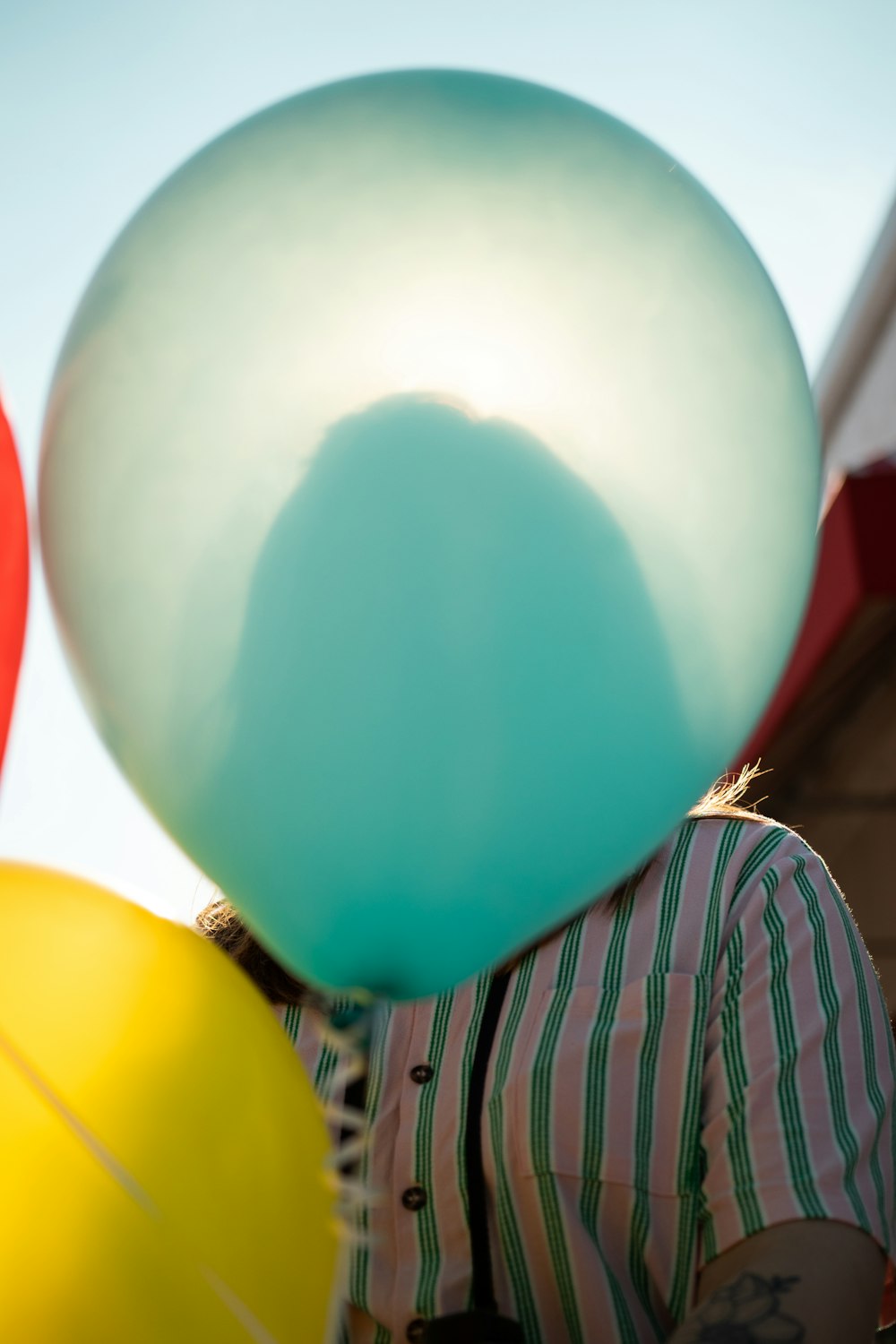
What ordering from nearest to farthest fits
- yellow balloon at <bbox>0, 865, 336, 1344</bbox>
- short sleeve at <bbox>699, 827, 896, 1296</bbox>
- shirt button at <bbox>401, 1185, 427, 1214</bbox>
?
yellow balloon at <bbox>0, 865, 336, 1344</bbox> → short sleeve at <bbox>699, 827, 896, 1296</bbox> → shirt button at <bbox>401, 1185, 427, 1214</bbox>

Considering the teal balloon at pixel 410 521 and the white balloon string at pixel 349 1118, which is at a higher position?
the teal balloon at pixel 410 521

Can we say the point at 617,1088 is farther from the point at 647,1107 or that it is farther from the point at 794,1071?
the point at 794,1071

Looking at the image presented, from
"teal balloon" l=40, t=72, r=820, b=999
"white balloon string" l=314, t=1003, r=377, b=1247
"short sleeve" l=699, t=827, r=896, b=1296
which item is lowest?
"short sleeve" l=699, t=827, r=896, b=1296

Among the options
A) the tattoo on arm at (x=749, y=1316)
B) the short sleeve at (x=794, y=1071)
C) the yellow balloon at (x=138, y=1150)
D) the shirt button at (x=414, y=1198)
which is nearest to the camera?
the yellow balloon at (x=138, y=1150)

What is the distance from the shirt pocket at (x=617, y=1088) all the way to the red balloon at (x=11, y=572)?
55cm

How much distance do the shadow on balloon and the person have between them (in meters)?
0.22

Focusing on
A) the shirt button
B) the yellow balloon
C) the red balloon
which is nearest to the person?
the shirt button

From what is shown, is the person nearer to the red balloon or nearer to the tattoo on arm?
the tattoo on arm

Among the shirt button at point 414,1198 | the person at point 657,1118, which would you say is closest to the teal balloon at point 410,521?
the person at point 657,1118

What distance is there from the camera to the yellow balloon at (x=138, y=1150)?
68 centimetres

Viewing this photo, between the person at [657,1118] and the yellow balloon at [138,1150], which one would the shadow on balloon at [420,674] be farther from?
the person at [657,1118]

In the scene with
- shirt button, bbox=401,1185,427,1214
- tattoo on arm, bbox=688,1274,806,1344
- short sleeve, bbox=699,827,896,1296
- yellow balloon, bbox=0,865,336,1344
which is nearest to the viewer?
yellow balloon, bbox=0,865,336,1344

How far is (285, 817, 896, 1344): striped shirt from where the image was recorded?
0.98m

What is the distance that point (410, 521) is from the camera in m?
0.76
